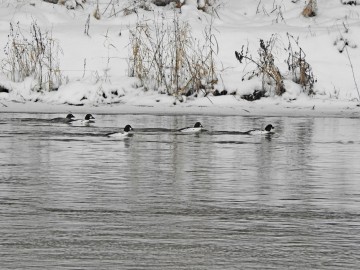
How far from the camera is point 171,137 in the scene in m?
17.8

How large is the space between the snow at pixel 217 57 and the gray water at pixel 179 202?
22.9ft

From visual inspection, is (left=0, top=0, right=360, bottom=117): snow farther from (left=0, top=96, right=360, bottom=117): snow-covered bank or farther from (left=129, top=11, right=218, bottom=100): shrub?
(left=129, top=11, right=218, bottom=100): shrub

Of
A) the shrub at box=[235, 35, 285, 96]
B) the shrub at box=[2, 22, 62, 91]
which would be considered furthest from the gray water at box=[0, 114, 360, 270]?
the shrub at box=[2, 22, 62, 91]

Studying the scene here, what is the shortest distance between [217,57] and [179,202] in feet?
57.2

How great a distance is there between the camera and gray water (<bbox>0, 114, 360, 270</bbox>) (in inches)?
294

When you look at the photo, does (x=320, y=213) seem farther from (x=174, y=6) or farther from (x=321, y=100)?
(x=174, y=6)

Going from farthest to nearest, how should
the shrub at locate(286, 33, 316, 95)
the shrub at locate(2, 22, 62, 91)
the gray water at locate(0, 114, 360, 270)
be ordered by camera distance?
the shrub at locate(2, 22, 62, 91) → the shrub at locate(286, 33, 316, 95) → the gray water at locate(0, 114, 360, 270)

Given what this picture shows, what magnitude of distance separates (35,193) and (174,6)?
20422mm

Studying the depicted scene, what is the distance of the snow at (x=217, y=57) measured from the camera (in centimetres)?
2478

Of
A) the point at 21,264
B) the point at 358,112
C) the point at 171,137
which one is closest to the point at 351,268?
the point at 21,264

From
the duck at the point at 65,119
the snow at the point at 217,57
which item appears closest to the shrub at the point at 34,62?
the snow at the point at 217,57

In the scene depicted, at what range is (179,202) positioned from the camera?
9.89 meters

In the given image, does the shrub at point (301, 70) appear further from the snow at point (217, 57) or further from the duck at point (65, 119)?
the duck at point (65, 119)

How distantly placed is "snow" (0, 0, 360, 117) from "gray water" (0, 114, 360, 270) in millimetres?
6975
